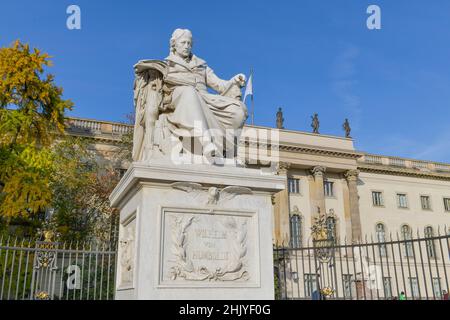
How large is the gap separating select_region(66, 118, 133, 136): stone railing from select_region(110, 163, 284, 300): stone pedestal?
26949mm

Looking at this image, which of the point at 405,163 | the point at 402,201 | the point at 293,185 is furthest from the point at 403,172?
the point at 293,185

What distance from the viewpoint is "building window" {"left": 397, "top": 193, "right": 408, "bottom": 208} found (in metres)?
42.0

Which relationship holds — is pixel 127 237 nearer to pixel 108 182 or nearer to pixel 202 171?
pixel 202 171

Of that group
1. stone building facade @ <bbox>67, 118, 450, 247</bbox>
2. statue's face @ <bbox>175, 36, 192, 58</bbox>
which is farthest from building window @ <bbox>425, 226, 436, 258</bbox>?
statue's face @ <bbox>175, 36, 192, 58</bbox>

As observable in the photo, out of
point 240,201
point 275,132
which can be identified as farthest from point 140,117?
point 275,132

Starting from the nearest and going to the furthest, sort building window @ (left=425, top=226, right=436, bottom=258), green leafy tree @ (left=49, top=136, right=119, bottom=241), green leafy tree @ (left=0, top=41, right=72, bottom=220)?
building window @ (left=425, top=226, right=436, bottom=258)
green leafy tree @ (left=0, top=41, right=72, bottom=220)
green leafy tree @ (left=49, top=136, right=119, bottom=241)

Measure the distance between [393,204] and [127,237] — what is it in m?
40.6

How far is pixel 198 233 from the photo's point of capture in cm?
411

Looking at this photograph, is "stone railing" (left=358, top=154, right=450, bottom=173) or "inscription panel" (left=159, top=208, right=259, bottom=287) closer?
"inscription panel" (left=159, top=208, right=259, bottom=287)

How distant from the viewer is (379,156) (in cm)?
4294

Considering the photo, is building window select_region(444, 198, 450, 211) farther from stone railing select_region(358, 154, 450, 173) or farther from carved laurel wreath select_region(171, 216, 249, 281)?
carved laurel wreath select_region(171, 216, 249, 281)

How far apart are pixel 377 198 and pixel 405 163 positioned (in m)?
5.42

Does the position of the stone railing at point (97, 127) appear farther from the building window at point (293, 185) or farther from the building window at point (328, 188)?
the building window at point (328, 188)

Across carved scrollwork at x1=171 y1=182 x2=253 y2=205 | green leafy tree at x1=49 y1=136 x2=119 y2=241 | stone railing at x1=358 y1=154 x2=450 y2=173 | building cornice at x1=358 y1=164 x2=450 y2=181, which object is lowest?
carved scrollwork at x1=171 y1=182 x2=253 y2=205
